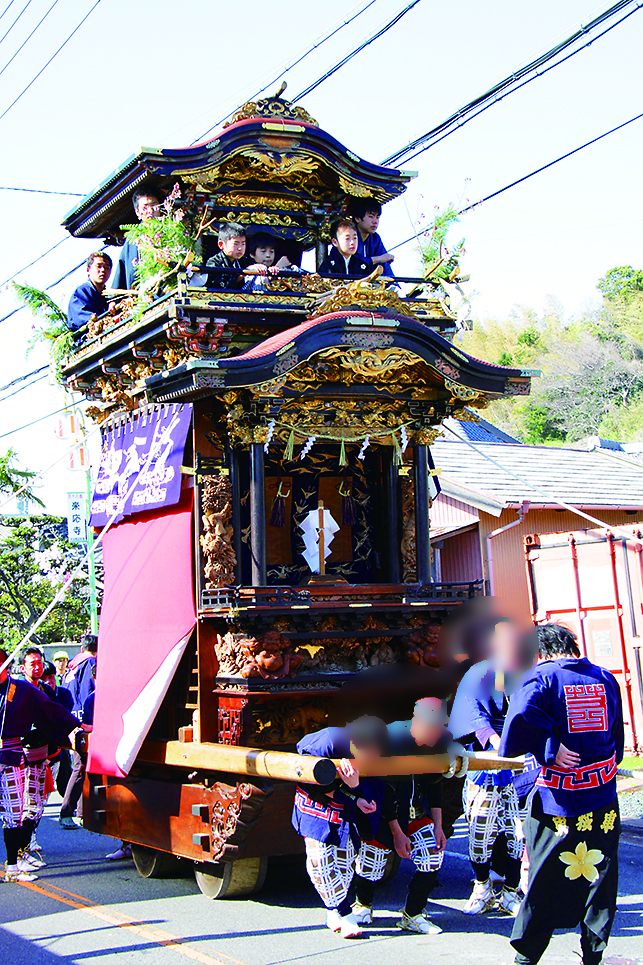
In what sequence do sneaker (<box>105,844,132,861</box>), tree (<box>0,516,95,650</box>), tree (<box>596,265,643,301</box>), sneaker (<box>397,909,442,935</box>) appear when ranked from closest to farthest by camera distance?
sneaker (<box>397,909,442,935</box>) < sneaker (<box>105,844,132,861</box>) < tree (<box>0,516,95,650</box>) < tree (<box>596,265,643,301</box>)

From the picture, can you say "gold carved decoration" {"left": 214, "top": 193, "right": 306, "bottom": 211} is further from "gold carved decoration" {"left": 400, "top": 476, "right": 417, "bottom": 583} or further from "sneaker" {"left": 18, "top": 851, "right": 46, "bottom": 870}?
"sneaker" {"left": 18, "top": 851, "right": 46, "bottom": 870}

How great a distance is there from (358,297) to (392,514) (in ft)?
7.08

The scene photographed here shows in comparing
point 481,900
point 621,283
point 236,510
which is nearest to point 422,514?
point 236,510

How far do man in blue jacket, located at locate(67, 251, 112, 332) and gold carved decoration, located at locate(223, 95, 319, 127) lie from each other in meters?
2.32

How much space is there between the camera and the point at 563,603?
42.9 feet

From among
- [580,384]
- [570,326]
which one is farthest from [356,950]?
[570,326]

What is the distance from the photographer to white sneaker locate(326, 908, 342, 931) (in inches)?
257

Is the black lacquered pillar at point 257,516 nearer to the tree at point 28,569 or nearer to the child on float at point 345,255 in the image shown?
the child on float at point 345,255

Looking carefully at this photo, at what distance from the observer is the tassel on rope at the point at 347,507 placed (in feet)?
30.2

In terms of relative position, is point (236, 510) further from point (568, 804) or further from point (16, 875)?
point (568, 804)

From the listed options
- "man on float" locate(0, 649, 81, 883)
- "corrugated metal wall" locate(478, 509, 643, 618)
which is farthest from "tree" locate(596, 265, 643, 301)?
"man on float" locate(0, 649, 81, 883)

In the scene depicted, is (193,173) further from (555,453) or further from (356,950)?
(555,453)

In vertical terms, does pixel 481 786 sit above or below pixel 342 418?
below

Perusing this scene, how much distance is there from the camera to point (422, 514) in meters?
9.27
